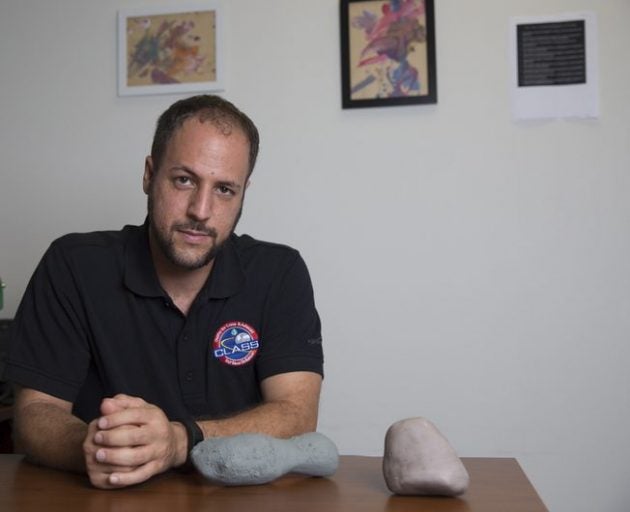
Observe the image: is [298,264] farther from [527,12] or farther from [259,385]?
[527,12]

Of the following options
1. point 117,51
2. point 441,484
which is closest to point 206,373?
point 441,484

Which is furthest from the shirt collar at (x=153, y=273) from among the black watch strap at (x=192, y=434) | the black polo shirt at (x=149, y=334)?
the black watch strap at (x=192, y=434)

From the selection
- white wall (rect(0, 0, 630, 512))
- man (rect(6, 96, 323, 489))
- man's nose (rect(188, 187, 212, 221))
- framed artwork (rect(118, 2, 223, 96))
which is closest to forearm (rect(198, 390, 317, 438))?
man (rect(6, 96, 323, 489))

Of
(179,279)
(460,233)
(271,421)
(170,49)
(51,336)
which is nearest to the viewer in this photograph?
(271,421)

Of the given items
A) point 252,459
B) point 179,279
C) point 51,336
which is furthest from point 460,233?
point 252,459

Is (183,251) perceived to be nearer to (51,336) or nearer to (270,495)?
(51,336)

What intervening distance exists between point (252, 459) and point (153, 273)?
60cm

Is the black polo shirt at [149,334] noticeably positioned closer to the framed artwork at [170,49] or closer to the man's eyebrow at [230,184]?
the man's eyebrow at [230,184]

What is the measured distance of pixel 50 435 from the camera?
1.07 m

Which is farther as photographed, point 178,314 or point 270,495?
point 178,314

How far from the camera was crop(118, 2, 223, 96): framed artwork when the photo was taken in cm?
210

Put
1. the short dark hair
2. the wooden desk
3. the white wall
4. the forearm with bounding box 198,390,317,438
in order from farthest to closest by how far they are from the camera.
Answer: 1. the white wall
2. the short dark hair
3. the forearm with bounding box 198,390,317,438
4. the wooden desk

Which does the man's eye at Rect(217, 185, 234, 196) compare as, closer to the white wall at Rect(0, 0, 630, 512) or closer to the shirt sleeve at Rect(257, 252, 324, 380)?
the shirt sleeve at Rect(257, 252, 324, 380)

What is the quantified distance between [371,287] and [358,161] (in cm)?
36
